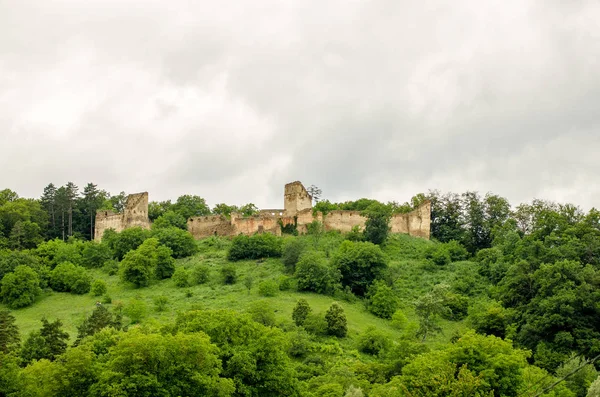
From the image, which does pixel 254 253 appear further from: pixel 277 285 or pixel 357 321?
pixel 357 321

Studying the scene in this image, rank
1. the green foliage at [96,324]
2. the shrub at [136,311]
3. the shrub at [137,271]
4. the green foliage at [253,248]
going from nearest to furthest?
1. the green foliage at [96,324]
2. the shrub at [136,311]
3. the shrub at [137,271]
4. the green foliage at [253,248]

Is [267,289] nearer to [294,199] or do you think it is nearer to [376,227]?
[376,227]

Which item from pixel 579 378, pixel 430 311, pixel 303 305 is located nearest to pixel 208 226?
pixel 303 305

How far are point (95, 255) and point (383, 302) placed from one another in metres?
31.7

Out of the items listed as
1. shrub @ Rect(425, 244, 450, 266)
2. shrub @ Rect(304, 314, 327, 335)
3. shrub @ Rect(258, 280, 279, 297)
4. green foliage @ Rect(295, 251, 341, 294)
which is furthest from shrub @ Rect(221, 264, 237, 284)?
shrub @ Rect(425, 244, 450, 266)

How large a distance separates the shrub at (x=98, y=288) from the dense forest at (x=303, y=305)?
0.31 meters

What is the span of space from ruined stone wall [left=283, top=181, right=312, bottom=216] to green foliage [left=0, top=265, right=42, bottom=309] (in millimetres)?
28321

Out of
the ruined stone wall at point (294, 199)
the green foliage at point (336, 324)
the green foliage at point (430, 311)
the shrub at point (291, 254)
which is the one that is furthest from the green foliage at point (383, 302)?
the ruined stone wall at point (294, 199)

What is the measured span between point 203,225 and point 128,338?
50493mm

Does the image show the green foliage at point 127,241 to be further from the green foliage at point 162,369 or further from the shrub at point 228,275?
the green foliage at point 162,369

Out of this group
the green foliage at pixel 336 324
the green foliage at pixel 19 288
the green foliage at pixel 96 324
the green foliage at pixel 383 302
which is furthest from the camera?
the green foliage at pixel 19 288

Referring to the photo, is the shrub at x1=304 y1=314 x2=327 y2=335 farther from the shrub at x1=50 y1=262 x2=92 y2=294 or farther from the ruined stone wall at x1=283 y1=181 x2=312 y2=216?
the ruined stone wall at x1=283 y1=181 x2=312 y2=216

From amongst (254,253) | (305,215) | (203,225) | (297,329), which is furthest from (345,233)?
(297,329)

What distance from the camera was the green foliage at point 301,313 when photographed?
53.2 metres
